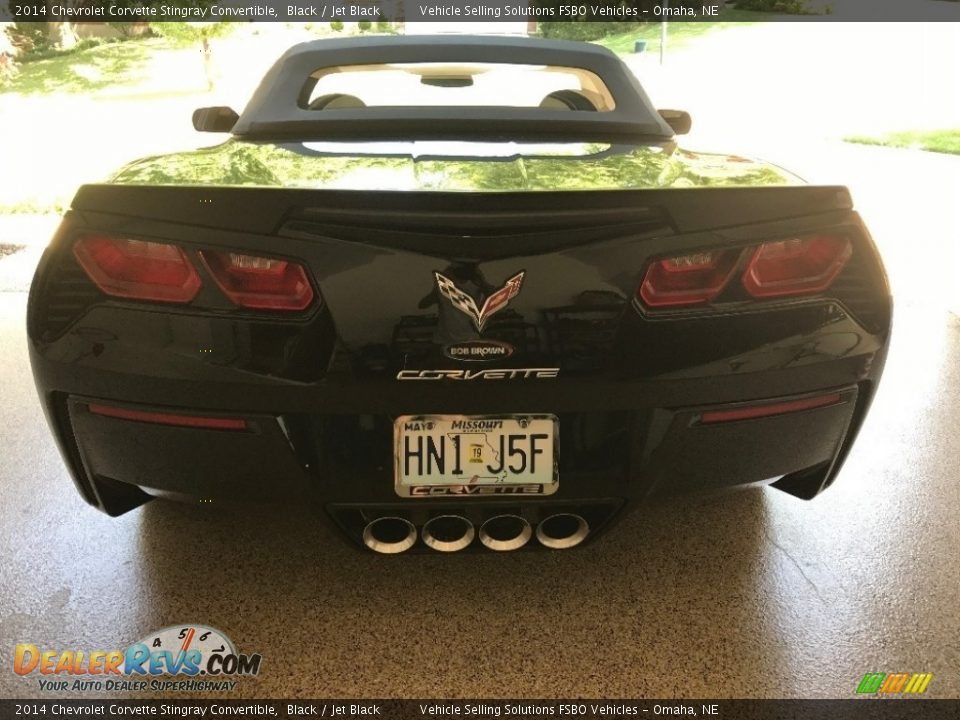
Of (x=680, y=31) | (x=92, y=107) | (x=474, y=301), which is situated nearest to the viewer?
(x=474, y=301)

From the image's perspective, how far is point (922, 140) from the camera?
10719 millimetres

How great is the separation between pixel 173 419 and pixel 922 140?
11.9 m

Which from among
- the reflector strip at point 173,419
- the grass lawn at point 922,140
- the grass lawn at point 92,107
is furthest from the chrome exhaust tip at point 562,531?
the grass lawn at point 922,140

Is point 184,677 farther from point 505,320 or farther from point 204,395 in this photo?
point 505,320

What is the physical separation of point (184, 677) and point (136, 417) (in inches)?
22.0

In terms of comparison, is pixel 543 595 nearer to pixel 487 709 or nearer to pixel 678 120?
pixel 487 709

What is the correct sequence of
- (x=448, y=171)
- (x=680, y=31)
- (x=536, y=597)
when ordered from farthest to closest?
(x=680, y=31) < (x=536, y=597) < (x=448, y=171)

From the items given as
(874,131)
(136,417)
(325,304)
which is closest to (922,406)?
(325,304)

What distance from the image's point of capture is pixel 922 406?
302cm

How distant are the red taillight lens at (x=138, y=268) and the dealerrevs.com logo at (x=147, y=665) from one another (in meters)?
0.77

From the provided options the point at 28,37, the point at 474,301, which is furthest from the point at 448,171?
the point at 28,37

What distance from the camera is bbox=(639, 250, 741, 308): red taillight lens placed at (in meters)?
1.37

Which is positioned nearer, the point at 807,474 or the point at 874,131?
the point at 807,474

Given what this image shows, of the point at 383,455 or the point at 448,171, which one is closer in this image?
the point at 383,455
